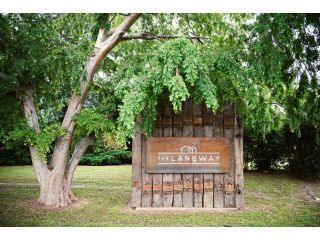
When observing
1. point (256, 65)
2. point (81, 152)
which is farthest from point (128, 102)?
point (81, 152)

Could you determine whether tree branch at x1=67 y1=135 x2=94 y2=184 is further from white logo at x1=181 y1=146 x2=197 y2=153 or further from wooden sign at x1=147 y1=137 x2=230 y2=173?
white logo at x1=181 y1=146 x2=197 y2=153

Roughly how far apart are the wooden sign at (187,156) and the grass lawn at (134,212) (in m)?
0.83

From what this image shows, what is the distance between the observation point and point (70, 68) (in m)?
7.27

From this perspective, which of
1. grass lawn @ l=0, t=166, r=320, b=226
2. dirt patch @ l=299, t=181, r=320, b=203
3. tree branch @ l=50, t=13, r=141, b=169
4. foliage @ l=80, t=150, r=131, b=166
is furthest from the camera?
foliage @ l=80, t=150, r=131, b=166

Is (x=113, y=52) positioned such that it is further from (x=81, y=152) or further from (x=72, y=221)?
(x=72, y=221)

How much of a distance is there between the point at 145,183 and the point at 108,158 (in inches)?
454

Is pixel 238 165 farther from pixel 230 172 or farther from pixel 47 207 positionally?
pixel 47 207

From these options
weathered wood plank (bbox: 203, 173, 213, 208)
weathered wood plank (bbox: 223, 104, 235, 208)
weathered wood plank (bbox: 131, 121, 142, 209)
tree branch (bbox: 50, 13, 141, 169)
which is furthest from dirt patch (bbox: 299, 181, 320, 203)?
tree branch (bbox: 50, 13, 141, 169)

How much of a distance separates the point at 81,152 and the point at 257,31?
4421 mm

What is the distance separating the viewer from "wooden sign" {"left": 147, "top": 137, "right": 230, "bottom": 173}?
720 centimetres

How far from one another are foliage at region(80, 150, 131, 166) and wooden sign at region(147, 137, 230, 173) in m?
11.5

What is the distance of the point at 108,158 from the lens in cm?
1855

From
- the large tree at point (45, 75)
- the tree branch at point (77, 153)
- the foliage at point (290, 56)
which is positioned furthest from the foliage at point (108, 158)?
the foliage at point (290, 56)

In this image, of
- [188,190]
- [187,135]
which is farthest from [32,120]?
[188,190]
